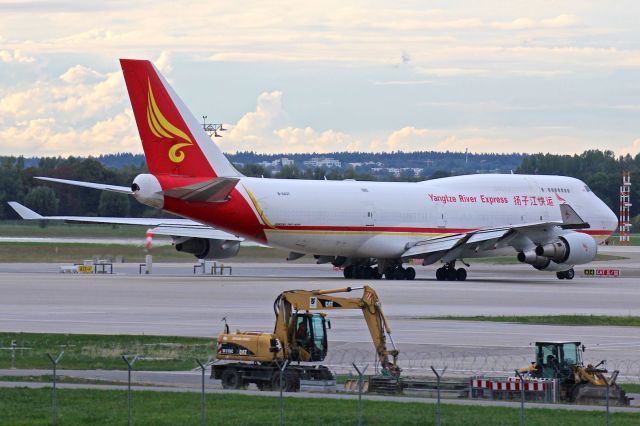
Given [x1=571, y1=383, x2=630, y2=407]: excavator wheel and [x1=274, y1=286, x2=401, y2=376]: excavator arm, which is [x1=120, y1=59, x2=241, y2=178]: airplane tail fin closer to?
[x1=274, y1=286, x2=401, y2=376]: excavator arm

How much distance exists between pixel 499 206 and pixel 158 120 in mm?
21131

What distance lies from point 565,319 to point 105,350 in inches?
659

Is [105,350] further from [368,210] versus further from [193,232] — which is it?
[193,232]

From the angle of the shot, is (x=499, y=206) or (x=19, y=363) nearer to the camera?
(x=19, y=363)

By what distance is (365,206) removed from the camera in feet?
217

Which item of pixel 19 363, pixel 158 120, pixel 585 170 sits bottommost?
pixel 19 363

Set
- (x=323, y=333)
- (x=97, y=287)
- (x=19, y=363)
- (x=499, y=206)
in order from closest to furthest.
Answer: (x=323, y=333)
(x=19, y=363)
(x=97, y=287)
(x=499, y=206)

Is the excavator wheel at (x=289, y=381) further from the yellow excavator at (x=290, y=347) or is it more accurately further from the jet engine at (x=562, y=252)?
the jet engine at (x=562, y=252)

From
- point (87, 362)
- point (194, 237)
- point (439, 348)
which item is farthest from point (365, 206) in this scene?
point (87, 362)

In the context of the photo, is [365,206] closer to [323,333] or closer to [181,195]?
[181,195]

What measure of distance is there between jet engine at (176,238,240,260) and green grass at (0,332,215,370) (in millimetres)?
33318

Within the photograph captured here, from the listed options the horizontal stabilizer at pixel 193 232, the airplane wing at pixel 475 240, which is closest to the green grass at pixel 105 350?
the airplane wing at pixel 475 240

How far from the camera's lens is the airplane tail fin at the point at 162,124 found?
58562 mm

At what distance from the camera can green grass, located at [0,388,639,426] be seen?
2147cm
